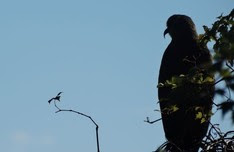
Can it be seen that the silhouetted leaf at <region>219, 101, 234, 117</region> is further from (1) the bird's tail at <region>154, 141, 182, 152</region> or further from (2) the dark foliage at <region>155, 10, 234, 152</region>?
(1) the bird's tail at <region>154, 141, 182, 152</region>

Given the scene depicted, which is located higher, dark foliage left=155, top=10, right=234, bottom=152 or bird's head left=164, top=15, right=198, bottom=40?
bird's head left=164, top=15, right=198, bottom=40

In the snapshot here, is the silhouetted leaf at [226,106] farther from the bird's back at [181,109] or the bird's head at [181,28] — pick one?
the bird's head at [181,28]

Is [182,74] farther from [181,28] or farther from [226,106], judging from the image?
[226,106]

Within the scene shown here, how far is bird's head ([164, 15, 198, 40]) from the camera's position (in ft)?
26.0

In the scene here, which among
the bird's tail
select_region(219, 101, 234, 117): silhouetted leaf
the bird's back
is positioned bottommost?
select_region(219, 101, 234, 117): silhouetted leaf

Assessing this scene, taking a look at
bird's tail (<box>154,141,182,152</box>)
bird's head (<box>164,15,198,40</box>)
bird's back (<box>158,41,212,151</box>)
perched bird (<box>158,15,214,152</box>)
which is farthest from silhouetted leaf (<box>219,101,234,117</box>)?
bird's head (<box>164,15,198,40</box>)

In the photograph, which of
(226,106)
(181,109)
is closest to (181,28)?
(181,109)

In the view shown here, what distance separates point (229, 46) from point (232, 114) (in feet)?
0.94

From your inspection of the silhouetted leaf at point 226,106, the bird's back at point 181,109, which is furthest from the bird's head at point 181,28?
the silhouetted leaf at point 226,106

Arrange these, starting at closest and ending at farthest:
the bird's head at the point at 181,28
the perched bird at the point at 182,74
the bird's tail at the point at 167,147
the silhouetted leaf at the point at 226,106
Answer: the silhouetted leaf at the point at 226,106 → the bird's tail at the point at 167,147 → the perched bird at the point at 182,74 → the bird's head at the point at 181,28

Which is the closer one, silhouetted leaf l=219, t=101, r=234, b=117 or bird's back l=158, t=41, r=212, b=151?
silhouetted leaf l=219, t=101, r=234, b=117

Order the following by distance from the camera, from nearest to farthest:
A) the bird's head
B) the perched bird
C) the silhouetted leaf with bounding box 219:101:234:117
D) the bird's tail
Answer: the silhouetted leaf with bounding box 219:101:234:117 → the bird's tail → the perched bird → the bird's head

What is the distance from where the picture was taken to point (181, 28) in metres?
8.23

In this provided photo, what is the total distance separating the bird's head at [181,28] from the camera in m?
7.93
